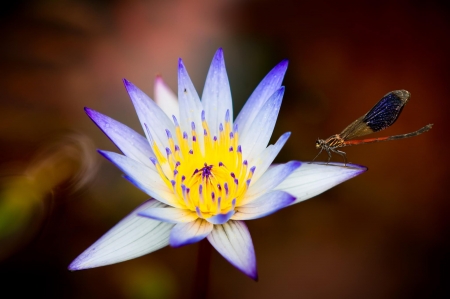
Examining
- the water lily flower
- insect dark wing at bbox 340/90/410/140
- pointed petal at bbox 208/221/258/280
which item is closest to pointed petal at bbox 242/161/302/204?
the water lily flower

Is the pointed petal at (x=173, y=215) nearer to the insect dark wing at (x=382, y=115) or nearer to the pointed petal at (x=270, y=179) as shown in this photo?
the pointed petal at (x=270, y=179)

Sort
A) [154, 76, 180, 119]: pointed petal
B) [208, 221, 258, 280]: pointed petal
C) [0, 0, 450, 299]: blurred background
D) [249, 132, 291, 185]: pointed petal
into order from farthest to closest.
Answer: [0, 0, 450, 299]: blurred background < [154, 76, 180, 119]: pointed petal < [249, 132, 291, 185]: pointed petal < [208, 221, 258, 280]: pointed petal

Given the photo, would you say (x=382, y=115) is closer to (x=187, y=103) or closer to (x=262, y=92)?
(x=262, y=92)

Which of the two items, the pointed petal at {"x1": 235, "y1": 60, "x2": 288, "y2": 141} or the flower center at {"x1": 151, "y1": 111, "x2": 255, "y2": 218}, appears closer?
the flower center at {"x1": 151, "y1": 111, "x2": 255, "y2": 218}

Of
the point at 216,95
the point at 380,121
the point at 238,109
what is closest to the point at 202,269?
the point at 216,95


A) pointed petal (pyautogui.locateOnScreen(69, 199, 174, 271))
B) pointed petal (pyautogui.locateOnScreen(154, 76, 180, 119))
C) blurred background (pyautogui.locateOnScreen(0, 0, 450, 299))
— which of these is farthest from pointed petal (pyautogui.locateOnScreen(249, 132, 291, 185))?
blurred background (pyautogui.locateOnScreen(0, 0, 450, 299))

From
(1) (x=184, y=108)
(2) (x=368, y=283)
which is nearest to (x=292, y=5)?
(1) (x=184, y=108)

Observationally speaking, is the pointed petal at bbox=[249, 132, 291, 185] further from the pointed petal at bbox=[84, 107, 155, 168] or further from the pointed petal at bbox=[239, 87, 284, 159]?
the pointed petal at bbox=[84, 107, 155, 168]

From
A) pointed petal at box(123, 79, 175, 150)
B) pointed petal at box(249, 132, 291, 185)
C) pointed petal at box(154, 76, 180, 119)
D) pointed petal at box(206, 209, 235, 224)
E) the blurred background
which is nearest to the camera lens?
pointed petal at box(206, 209, 235, 224)

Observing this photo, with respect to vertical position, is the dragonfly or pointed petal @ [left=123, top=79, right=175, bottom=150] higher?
the dragonfly

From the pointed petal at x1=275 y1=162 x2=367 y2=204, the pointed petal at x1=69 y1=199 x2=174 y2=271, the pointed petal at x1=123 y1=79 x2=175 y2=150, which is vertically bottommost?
the pointed petal at x1=69 y1=199 x2=174 y2=271
